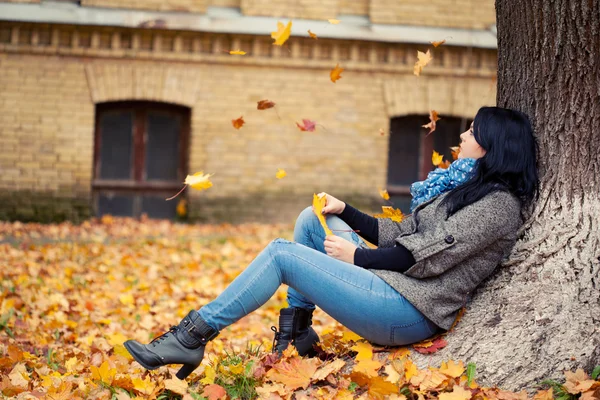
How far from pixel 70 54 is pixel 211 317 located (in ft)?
23.3

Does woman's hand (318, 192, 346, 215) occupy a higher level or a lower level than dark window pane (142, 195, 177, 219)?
higher

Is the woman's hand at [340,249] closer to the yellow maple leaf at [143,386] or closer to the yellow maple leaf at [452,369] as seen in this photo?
the yellow maple leaf at [452,369]

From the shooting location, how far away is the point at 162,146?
32.9ft

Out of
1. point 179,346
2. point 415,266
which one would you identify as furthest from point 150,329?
point 415,266

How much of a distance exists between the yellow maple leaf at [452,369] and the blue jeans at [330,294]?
161 mm

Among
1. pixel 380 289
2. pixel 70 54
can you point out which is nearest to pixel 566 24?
pixel 380 289

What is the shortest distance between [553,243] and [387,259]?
2.34 feet

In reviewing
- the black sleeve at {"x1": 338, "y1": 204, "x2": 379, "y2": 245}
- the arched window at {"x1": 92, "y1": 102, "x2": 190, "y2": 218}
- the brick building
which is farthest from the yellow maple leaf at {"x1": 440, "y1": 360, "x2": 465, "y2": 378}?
the arched window at {"x1": 92, "y1": 102, "x2": 190, "y2": 218}

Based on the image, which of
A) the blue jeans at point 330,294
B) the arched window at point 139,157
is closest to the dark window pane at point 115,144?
the arched window at point 139,157

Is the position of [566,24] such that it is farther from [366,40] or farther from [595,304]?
[366,40]

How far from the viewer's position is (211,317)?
312cm

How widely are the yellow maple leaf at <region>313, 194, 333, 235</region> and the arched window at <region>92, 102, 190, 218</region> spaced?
21.8 ft

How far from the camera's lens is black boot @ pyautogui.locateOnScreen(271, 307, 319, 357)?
3.41 m

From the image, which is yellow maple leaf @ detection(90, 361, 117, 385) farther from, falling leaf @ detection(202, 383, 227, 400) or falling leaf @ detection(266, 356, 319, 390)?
falling leaf @ detection(266, 356, 319, 390)
